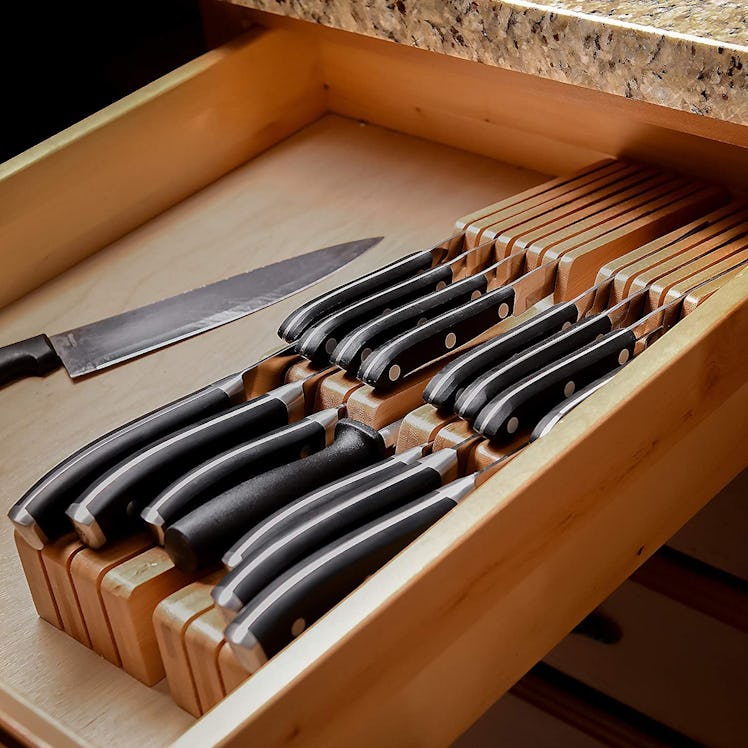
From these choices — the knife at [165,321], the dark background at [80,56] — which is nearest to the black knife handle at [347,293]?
the knife at [165,321]

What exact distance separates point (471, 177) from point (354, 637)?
65cm

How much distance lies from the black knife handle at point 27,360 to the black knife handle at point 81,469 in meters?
0.21

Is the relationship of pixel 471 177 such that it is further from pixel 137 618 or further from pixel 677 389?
pixel 137 618

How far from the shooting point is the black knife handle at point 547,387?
638 millimetres

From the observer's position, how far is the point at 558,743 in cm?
115

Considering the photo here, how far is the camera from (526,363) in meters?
0.67

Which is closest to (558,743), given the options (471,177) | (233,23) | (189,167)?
(471,177)

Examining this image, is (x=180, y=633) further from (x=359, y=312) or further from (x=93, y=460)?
(x=359, y=312)

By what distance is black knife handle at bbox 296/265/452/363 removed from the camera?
2.46ft

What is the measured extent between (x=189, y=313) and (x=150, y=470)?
28cm

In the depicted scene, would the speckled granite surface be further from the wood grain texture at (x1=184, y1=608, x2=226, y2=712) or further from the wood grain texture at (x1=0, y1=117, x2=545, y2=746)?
the wood grain texture at (x1=184, y1=608, x2=226, y2=712)

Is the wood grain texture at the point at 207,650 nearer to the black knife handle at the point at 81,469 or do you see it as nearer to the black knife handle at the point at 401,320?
the black knife handle at the point at 81,469

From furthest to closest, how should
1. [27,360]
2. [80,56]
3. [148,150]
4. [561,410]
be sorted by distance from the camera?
[80,56], [148,150], [27,360], [561,410]

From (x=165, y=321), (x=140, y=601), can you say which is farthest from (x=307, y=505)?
(x=165, y=321)
